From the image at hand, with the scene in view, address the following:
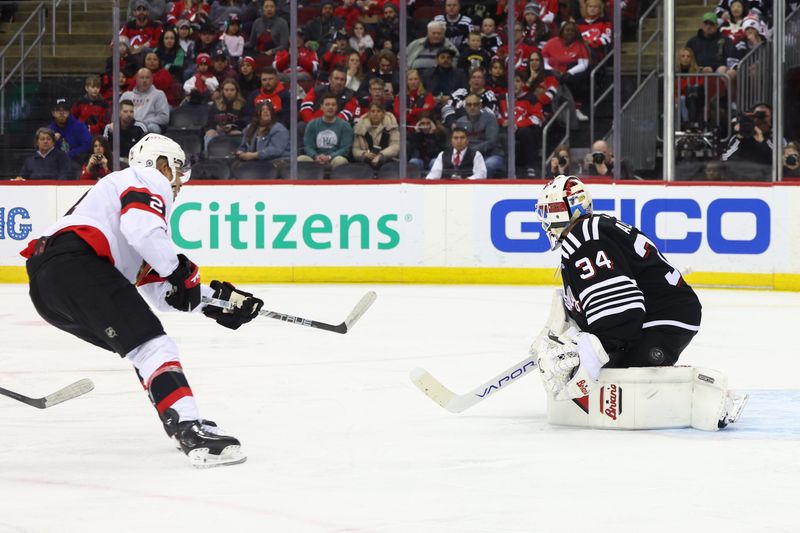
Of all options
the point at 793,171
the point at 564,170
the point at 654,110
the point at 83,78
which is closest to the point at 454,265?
the point at 564,170

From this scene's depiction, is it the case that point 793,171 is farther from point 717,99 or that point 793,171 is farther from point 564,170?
point 564,170

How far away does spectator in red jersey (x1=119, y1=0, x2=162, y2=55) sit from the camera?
1048 cm

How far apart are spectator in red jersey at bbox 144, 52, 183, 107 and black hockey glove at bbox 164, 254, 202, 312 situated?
259 inches

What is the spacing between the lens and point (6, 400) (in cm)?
512

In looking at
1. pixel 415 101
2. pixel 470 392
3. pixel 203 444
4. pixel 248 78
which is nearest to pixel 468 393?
pixel 470 392

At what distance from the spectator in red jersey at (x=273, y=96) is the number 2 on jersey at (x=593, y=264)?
6195mm

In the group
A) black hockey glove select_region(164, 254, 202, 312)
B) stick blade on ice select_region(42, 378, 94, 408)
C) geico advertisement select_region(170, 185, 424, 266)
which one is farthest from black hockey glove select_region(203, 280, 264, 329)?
geico advertisement select_region(170, 185, 424, 266)

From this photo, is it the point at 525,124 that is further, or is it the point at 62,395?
the point at 525,124

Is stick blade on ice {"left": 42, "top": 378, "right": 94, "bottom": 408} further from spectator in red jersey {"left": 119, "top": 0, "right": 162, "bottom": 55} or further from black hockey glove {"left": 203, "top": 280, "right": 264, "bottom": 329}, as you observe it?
spectator in red jersey {"left": 119, "top": 0, "right": 162, "bottom": 55}

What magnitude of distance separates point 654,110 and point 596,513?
22.9 feet

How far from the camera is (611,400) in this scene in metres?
4.33

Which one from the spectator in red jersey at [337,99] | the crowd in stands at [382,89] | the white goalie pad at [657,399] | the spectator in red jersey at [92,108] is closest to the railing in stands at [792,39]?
the crowd in stands at [382,89]

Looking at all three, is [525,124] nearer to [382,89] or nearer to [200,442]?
[382,89]

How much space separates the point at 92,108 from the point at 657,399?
7053 mm
